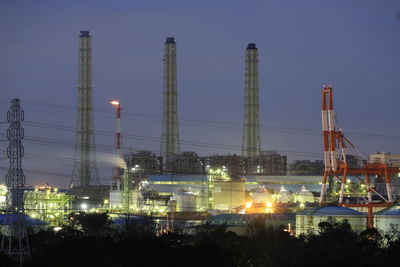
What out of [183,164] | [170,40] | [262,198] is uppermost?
[170,40]

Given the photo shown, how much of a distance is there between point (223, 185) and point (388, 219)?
22.1 metres

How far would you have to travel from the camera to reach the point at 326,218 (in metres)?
50.5

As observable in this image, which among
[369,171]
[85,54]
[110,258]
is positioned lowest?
[110,258]

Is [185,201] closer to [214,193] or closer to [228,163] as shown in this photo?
[214,193]

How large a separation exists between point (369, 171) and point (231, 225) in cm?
1026

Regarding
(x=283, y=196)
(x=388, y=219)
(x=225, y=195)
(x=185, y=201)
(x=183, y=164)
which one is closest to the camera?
(x=388, y=219)

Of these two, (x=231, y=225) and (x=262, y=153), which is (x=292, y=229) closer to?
(x=231, y=225)

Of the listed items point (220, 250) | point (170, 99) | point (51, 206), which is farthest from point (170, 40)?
point (220, 250)

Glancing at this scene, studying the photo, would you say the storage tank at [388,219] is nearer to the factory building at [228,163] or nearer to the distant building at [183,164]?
the distant building at [183,164]

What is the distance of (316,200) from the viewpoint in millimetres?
73625

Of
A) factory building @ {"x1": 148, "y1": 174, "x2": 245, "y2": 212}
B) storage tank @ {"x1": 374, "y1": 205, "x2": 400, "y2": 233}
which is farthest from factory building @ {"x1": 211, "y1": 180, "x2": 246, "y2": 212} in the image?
storage tank @ {"x1": 374, "y1": 205, "x2": 400, "y2": 233}

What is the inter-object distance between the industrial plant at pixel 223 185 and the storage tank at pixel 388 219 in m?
0.07

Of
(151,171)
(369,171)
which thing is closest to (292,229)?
Result: (369,171)

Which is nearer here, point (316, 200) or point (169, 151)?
point (316, 200)
